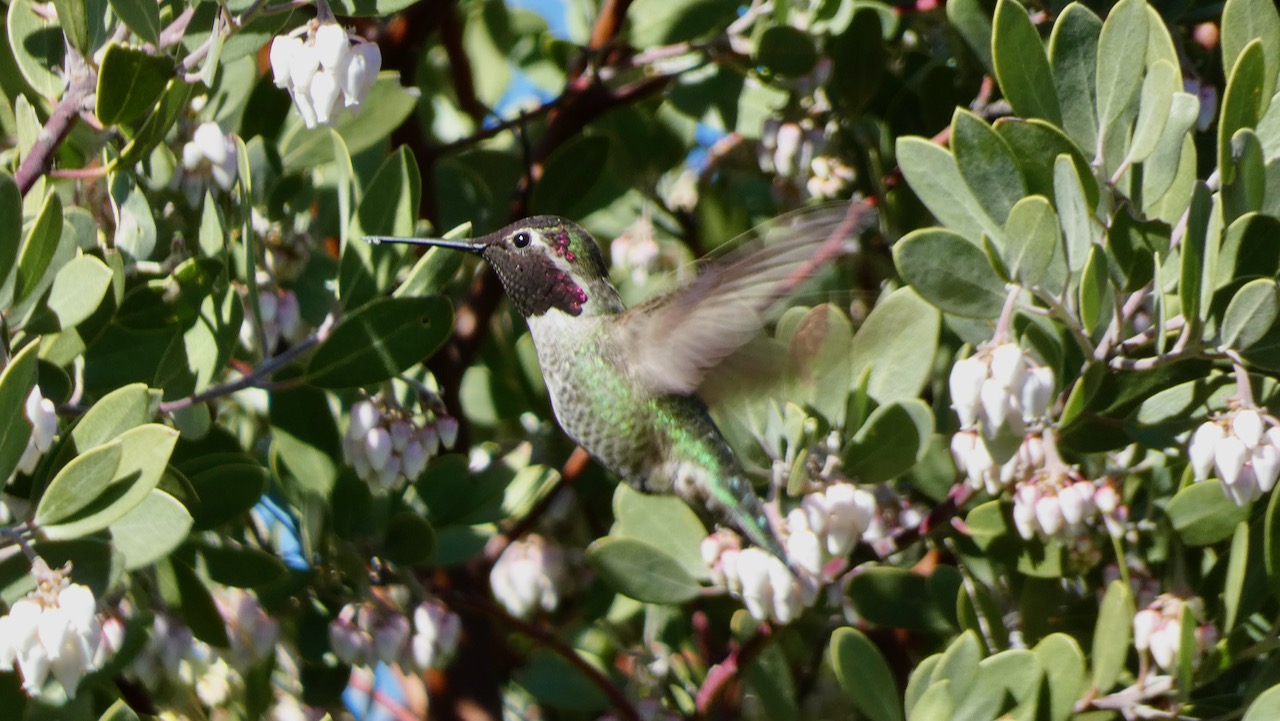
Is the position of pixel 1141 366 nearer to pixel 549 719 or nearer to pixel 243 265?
pixel 243 265

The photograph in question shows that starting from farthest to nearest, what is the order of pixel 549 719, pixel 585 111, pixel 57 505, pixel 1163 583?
1. pixel 549 719
2. pixel 585 111
3. pixel 1163 583
4. pixel 57 505

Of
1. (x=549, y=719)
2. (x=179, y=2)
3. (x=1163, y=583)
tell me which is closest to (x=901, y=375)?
(x=1163, y=583)

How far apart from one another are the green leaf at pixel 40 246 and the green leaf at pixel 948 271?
38.6 inches

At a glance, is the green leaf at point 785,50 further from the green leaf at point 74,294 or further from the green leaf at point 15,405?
the green leaf at point 15,405

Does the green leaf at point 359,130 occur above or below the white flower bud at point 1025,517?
above

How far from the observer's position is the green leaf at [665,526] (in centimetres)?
241

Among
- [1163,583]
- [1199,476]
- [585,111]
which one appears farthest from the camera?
[585,111]

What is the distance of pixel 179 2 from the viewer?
2.12 m

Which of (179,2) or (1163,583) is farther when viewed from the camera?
(1163,583)

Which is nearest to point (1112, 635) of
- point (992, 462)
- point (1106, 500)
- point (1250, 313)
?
point (1106, 500)

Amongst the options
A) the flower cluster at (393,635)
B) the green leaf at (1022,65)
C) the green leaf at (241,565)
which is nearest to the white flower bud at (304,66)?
the green leaf at (241,565)

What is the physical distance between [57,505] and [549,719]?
1.60 m

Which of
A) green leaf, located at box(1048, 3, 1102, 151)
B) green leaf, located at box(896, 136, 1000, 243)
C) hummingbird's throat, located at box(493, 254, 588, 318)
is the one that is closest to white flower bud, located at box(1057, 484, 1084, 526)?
green leaf, located at box(896, 136, 1000, 243)

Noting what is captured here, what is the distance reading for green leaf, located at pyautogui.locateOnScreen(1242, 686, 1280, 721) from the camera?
188 centimetres
